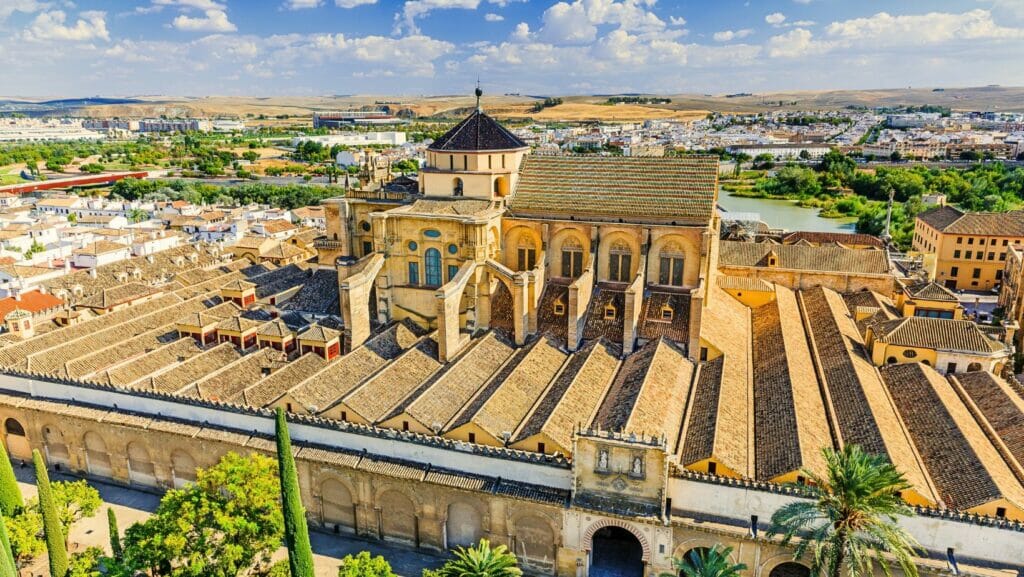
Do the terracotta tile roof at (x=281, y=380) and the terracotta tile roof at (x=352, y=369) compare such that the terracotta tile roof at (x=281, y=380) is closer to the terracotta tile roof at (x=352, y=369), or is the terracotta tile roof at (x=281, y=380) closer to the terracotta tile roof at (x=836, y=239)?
the terracotta tile roof at (x=352, y=369)

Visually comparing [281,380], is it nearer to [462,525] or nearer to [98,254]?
[462,525]

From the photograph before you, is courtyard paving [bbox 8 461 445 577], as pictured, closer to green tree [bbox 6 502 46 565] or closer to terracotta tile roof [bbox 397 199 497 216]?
green tree [bbox 6 502 46 565]

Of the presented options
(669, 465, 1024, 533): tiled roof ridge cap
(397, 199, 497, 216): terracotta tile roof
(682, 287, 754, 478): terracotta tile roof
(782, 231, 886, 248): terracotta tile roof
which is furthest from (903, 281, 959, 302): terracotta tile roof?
(397, 199, 497, 216): terracotta tile roof

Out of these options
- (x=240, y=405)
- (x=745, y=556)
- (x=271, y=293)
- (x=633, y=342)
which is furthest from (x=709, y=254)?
(x=271, y=293)

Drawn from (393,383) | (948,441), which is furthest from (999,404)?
(393,383)

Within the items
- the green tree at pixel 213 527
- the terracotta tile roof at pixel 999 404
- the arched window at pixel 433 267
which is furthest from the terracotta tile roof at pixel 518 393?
the terracotta tile roof at pixel 999 404

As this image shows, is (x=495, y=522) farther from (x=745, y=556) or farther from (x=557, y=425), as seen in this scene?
(x=745, y=556)
